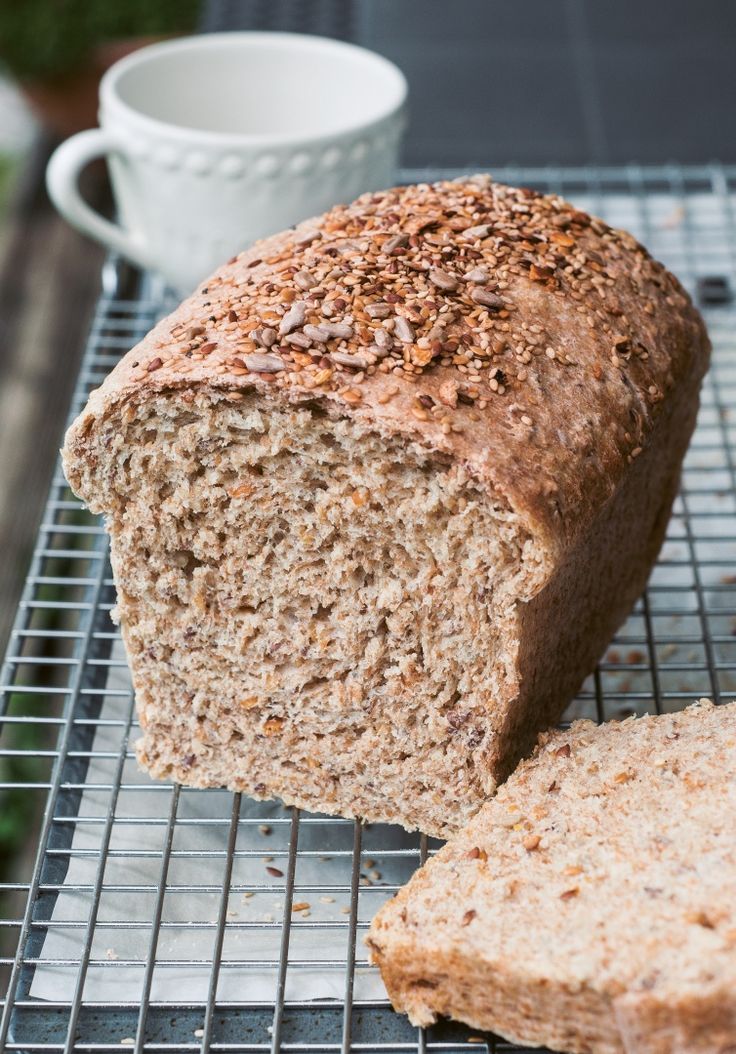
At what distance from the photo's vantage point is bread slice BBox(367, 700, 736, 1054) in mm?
1815

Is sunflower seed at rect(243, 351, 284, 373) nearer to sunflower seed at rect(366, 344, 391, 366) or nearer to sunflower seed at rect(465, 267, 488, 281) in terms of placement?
sunflower seed at rect(366, 344, 391, 366)

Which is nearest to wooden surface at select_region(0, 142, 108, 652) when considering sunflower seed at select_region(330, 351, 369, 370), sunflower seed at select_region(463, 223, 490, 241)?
sunflower seed at select_region(463, 223, 490, 241)

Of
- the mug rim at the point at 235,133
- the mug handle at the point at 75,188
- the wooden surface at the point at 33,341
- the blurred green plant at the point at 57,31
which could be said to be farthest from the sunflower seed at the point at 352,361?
the blurred green plant at the point at 57,31

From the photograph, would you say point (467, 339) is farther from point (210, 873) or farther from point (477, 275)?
point (210, 873)

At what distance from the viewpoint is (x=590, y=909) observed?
1.94 meters

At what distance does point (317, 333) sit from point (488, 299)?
1.09 ft

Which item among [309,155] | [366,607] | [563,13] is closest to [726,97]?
[563,13]

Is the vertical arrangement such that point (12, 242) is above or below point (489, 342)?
below

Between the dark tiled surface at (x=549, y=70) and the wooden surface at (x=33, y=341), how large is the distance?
1179 mm

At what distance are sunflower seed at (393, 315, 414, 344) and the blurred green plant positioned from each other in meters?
4.14

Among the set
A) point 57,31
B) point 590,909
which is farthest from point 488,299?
point 57,31

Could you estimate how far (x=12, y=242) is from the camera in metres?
5.55

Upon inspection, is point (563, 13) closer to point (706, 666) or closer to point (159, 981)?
point (706, 666)

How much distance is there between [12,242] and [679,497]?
339 cm
